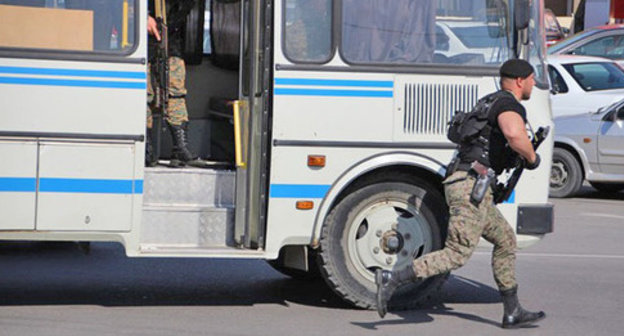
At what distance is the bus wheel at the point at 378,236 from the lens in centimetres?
793

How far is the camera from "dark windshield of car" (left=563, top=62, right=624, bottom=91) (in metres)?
17.2

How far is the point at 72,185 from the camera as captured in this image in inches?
294

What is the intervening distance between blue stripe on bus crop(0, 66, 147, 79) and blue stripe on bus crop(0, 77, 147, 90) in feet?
0.12

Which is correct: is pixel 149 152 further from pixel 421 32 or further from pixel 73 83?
pixel 421 32

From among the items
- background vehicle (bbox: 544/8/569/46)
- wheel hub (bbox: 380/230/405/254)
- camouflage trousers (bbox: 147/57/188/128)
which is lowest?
wheel hub (bbox: 380/230/405/254)

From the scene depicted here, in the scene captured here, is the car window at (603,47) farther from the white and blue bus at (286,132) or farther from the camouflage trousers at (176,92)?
the camouflage trousers at (176,92)

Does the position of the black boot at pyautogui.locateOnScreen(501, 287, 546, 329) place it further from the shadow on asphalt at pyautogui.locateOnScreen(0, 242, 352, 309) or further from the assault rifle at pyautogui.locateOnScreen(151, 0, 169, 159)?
the assault rifle at pyautogui.locateOnScreen(151, 0, 169, 159)

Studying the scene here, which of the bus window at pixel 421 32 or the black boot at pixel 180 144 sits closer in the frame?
the bus window at pixel 421 32

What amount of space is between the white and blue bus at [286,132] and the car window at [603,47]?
14846mm

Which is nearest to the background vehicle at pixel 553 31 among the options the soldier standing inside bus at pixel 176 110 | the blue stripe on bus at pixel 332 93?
the soldier standing inside bus at pixel 176 110

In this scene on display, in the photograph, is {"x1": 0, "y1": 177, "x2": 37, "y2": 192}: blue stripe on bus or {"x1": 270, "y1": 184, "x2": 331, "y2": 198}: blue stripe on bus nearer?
{"x1": 0, "y1": 177, "x2": 37, "y2": 192}: blue stripe on bus

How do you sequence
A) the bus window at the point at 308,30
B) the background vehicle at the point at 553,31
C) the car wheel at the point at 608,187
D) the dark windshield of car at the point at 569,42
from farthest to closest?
the background vehicle at the point at 553,31 < the dark windshield of car at the point at 569,42 < the car wheel at the point at 608,187 < the bus window at the point at 308,30

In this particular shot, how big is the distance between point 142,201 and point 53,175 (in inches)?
23.3

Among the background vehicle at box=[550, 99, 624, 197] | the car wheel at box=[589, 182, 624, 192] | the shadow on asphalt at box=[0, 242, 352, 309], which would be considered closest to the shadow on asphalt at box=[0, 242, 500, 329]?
the shadow on asphalt at box=[0, 242, 352, 309]
